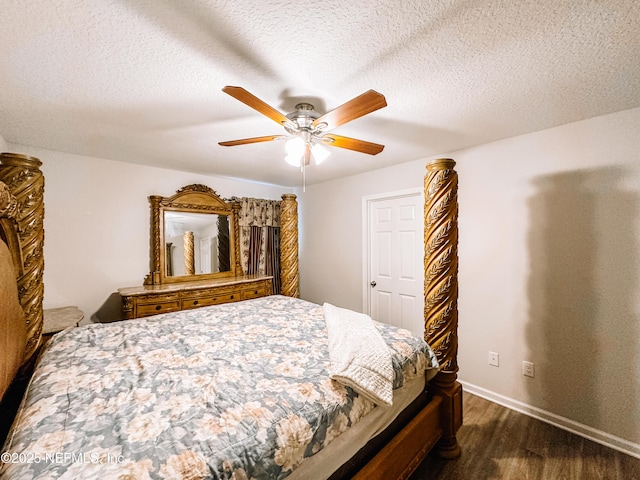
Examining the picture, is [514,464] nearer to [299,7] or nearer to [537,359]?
[537,359]

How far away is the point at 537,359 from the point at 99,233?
14.1ft

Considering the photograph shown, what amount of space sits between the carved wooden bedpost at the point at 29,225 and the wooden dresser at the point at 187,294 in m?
1.30

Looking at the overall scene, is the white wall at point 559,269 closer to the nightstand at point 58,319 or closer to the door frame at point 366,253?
the door frame at point 366,253

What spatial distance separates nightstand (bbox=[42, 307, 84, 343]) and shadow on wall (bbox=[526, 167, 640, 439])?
3.74 metres

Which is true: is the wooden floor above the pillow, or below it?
below

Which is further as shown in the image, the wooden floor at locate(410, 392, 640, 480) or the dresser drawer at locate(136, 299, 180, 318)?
the dresser drawer at locate(136, 299, 180, 318)

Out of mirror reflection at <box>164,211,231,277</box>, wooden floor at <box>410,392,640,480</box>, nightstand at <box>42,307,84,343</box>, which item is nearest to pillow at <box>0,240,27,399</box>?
nightstand at <box>42,307,84,343</box>

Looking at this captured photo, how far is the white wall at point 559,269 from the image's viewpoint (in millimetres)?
1788

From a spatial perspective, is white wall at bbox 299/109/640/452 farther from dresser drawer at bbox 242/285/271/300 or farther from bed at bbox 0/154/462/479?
dresser drawer at bbox 242/285/271/300

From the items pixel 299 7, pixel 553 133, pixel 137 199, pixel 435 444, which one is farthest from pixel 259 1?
pixel 137 199

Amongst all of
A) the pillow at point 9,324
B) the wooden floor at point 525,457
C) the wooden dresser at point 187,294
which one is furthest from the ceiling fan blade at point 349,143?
the wooden dresser at point 187,294

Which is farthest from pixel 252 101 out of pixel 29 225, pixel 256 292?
pixel 256 292

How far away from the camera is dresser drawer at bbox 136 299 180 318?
2584 mm

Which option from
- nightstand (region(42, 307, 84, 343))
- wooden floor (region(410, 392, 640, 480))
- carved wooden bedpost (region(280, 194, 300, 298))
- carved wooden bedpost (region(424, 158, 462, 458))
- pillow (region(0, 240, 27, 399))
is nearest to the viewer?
pillow (region(0, 240, 27, 399))
